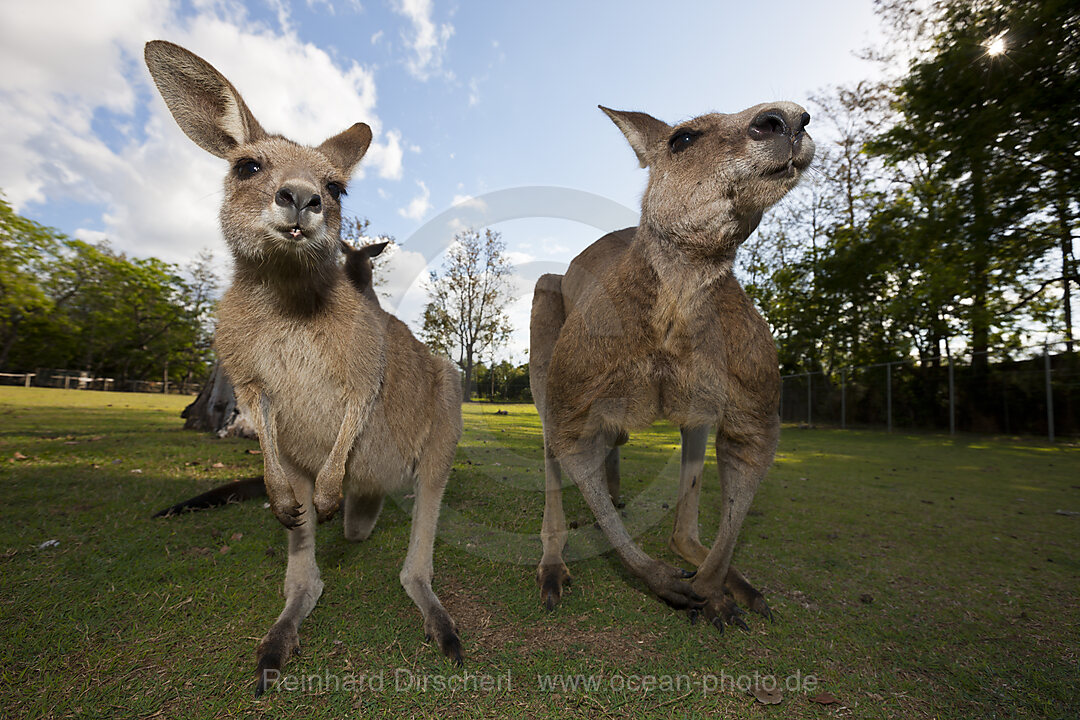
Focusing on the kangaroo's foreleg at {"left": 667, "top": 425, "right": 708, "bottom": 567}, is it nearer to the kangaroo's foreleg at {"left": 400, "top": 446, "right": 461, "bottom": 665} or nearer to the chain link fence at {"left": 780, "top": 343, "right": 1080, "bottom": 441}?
the kangaroo's foreleg at {"left": 400, "top": 446, "right": 461, "bottom": 665}

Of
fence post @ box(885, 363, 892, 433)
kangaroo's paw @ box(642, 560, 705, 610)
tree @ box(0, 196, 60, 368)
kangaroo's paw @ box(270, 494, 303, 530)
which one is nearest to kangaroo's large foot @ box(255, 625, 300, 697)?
kangaroo's paw @ box(270, 494, 303, 530)

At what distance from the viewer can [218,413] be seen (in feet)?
22.6

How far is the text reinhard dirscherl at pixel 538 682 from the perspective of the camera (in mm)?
1704

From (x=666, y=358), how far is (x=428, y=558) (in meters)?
1.51

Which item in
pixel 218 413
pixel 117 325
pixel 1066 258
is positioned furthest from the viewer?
pixel 117 325

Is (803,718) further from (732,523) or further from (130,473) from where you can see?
(130,473)

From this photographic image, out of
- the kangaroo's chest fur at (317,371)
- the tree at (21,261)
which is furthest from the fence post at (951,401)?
the tree at (21,261)

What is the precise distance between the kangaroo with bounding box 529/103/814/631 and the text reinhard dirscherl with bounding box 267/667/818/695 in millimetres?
319

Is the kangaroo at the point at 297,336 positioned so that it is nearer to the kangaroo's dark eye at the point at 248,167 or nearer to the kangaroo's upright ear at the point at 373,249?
the kangaroo's dark eye at the point at 248,167

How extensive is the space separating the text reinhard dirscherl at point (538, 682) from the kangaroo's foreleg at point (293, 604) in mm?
40

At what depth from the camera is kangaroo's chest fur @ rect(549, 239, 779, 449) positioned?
7.08ft

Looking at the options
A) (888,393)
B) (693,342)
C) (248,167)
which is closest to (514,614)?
(693,342)

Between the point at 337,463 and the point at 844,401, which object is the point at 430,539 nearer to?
the point at 337,463

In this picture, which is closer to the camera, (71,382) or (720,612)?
(720,612)
